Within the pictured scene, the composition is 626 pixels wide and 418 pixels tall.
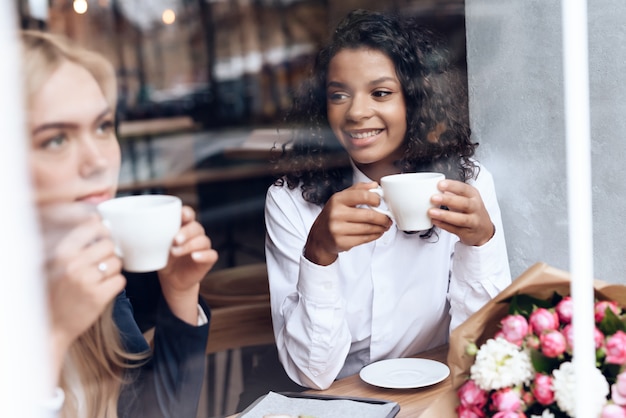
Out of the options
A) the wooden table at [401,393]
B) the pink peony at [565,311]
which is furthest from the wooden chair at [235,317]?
the pink peony at [565,311]

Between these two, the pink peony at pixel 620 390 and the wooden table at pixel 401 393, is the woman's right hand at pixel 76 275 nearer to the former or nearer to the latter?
the wooden table at pixel 401 393

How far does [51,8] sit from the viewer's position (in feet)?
4.46

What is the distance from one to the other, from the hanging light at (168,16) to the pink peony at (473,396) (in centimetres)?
446

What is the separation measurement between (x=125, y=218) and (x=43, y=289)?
0.43 ft

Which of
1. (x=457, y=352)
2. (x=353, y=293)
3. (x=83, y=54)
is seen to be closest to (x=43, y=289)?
(x=83, y=54)

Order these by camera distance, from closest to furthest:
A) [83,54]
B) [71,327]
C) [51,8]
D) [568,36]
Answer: [568,36], [71,327], [83,54], [51,8]

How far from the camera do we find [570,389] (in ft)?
2.98

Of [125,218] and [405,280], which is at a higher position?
[125,218]

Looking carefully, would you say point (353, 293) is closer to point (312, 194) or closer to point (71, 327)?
point (312, 194)

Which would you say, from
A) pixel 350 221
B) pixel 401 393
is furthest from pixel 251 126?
pixel 401 393

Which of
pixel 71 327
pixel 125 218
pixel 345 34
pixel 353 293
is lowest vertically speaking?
pixel 353 293

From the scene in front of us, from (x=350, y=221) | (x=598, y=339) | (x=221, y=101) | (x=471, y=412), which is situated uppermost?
(x=221, y=101)

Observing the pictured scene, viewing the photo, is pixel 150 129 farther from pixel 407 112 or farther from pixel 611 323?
pixel 611 323

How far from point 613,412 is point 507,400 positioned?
129 millimetres
